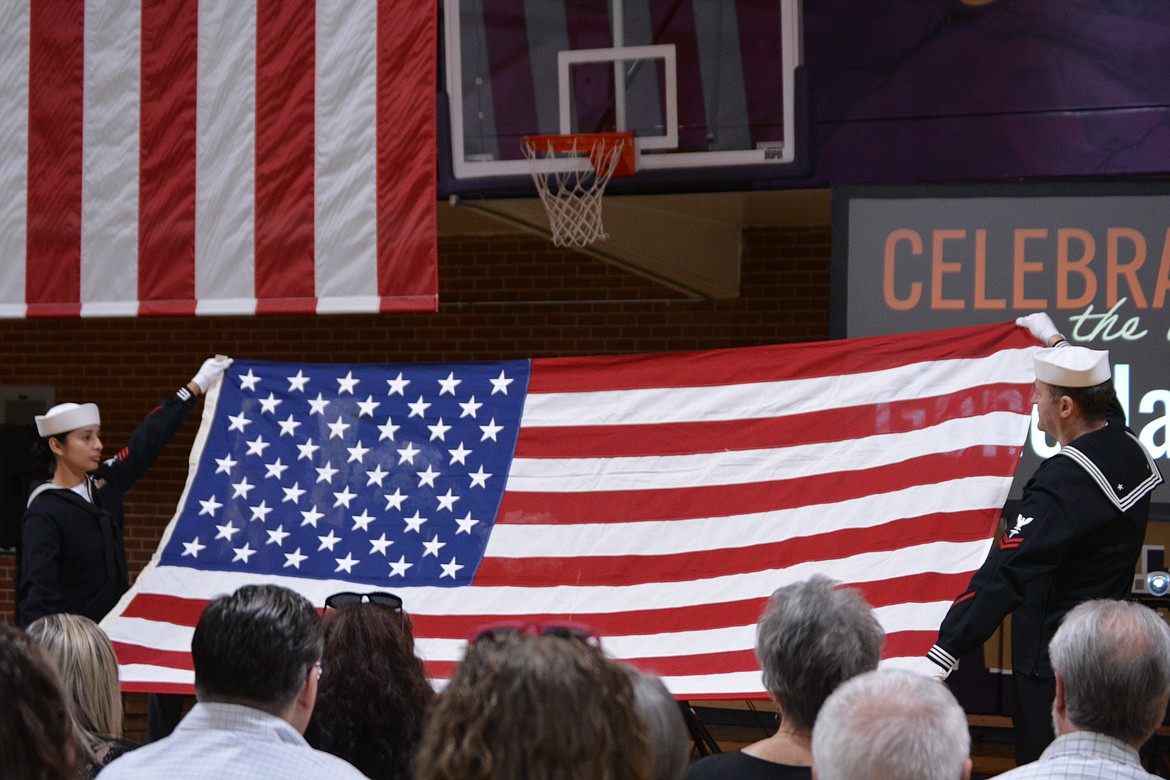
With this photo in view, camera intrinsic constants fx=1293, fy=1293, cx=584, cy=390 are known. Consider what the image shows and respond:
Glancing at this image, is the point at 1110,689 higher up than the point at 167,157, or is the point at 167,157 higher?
the point at 167,157

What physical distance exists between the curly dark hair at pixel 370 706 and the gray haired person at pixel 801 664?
0.69m

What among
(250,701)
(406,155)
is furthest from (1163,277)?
(250,701)

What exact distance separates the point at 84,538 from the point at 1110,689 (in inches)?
142

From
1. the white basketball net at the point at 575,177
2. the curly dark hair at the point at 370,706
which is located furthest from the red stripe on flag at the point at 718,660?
the white basketball net at the point at 575,177

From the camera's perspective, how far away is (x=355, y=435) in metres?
4.76

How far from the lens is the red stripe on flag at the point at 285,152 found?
548cm

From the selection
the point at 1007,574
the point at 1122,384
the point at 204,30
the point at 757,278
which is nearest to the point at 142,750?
the point at 1007,574

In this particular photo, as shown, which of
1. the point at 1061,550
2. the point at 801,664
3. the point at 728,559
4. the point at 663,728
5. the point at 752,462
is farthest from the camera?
the point at 752,462

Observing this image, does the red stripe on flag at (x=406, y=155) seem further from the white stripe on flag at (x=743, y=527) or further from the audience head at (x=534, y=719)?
the audience head at (x=534, y=719)

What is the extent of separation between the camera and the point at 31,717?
57.4 inches

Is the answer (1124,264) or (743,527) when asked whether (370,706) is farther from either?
(1124,264)

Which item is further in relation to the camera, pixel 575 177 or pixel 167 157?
pixel 575 177

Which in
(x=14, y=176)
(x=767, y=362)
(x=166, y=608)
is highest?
(x=14, y=176)

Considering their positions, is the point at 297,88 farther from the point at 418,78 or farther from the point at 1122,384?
the point at 1122,384
